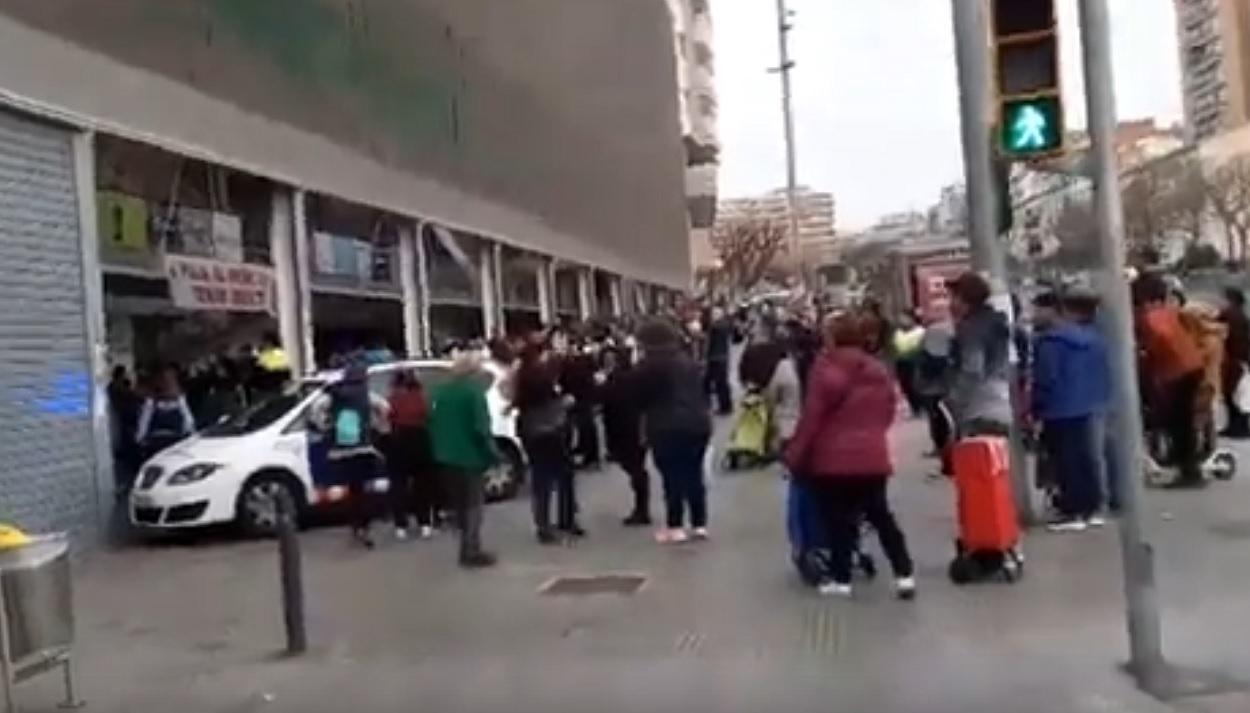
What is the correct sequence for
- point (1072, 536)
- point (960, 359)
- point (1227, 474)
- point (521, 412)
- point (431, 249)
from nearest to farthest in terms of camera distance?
point (960, 359)
point (1072, 536)
point (521, 412)
point (1227, 474)
point (431, 249)

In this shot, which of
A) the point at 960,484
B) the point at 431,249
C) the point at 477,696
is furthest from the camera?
the point at 431,249

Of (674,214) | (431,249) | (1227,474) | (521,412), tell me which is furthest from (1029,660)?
(674,214)

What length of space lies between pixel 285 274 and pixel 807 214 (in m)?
89.2

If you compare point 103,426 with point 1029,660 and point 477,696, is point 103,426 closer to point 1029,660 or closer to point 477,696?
point 477,696

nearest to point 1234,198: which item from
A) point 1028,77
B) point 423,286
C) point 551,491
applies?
point 423,286

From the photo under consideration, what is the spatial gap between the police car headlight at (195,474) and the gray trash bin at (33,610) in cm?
849

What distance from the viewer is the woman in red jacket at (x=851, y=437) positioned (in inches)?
449

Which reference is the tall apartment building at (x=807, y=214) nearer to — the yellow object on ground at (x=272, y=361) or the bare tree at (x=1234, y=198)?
the bare tree at (x=1234, y=198)

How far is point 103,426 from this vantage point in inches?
→ 738

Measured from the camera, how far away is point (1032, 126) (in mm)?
9734

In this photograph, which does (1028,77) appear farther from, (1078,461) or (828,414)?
(1078,461)

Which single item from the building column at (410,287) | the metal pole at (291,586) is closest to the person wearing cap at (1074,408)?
the metal pole at (291,586)

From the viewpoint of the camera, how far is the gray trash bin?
29.9 ft

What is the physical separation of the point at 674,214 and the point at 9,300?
218 feet
